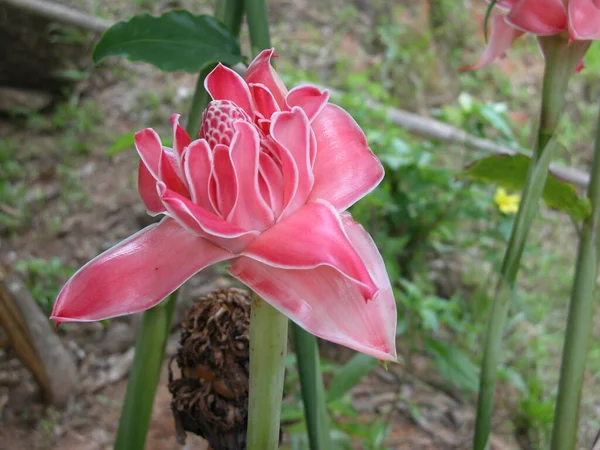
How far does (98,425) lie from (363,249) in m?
0.82

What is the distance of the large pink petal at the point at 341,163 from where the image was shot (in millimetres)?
294

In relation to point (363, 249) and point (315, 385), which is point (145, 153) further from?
point (315, 385)

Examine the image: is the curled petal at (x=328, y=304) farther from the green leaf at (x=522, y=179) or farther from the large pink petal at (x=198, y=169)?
the green leaf at (x=522, y=179)

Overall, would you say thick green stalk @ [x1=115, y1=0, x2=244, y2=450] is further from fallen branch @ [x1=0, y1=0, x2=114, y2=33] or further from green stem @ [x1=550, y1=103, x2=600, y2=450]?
fallen branch @ [x1=0, y1=0, x2=114, y2=33]

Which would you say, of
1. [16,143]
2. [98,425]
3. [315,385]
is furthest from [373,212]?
[16,143]

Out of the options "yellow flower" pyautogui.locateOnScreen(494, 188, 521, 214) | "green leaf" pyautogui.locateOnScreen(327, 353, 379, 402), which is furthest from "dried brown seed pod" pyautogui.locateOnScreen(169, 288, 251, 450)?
"yellow flower" pyautogui.locateOnScreen(494, 188, 521, 214)

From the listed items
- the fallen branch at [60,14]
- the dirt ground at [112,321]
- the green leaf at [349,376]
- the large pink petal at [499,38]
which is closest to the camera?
the large pink petal at [499,38]

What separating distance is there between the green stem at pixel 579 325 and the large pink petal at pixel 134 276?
0.33m

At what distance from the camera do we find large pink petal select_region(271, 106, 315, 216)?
0.28 m

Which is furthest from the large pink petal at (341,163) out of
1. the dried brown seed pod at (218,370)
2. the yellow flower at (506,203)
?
the yellow flower at (506,203)

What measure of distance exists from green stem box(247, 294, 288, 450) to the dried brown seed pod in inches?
3.9

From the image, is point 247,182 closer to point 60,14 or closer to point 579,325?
point 579,325

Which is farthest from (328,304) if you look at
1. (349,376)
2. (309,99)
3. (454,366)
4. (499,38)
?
(454,366)

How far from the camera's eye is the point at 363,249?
0.95 ft
